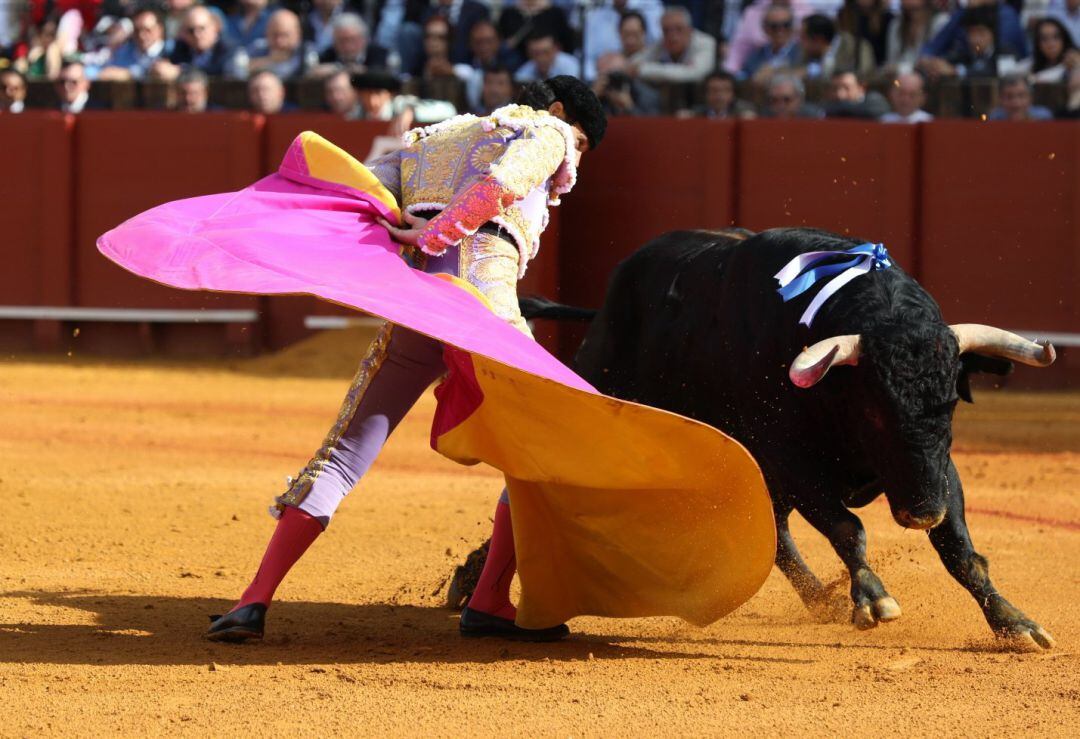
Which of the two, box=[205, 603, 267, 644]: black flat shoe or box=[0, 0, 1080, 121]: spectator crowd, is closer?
box=[205, 603, 267, 644]: black flat shoe

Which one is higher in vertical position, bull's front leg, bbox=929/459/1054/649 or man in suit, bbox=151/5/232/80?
man in suit, bbox=151/5/232/80

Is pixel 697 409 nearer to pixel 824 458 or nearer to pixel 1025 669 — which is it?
pixel 824 458

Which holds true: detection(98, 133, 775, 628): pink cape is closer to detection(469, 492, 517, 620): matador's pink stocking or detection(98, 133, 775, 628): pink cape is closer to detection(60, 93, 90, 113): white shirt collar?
detection(469, 492, 517, 620): matador's pink stocking

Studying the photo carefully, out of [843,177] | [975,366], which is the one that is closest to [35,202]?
[843,177]

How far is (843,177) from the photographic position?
8477 millimetres

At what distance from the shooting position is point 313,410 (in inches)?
298

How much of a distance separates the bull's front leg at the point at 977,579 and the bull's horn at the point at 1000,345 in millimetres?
280

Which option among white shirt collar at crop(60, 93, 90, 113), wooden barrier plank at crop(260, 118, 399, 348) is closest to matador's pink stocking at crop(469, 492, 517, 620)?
wooden barrier plank at crop(260, 118, 399, 348)

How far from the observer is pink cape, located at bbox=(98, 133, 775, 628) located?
3.09 metres

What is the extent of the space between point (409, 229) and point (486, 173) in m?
0.28

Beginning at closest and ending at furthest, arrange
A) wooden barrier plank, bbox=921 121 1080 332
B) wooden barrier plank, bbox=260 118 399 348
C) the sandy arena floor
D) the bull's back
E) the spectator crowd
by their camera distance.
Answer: the sandy arena floor → the bull's back → wooden barrier plank, bbox=921 121 1080 332 → the spectator crowd → wooden barrier plank, bbox=260 118 399 348

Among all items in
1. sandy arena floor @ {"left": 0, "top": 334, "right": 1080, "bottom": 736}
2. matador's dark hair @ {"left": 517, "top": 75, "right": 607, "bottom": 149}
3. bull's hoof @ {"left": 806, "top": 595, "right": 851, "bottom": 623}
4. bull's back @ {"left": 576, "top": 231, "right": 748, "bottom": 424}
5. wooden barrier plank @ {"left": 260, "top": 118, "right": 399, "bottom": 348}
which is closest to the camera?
sandy arena floor @ {"left": 0, "top": 334, "right": 1080, "bottom": 736}

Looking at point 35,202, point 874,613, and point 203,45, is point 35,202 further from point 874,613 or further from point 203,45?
point 874,613

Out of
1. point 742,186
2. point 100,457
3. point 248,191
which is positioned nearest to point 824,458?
point 248,191
